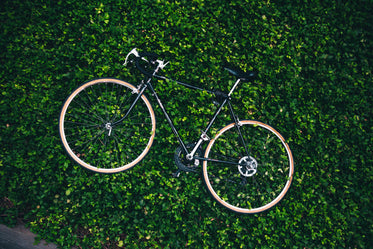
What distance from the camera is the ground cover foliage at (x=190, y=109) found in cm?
352

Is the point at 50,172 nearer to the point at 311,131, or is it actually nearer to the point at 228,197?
the point at 228,197

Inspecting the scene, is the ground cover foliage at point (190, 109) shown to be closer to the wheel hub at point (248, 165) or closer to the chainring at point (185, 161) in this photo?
the chainring at point (185, 161)

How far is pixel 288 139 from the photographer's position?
142 inches

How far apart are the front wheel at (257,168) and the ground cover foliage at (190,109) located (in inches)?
8.1

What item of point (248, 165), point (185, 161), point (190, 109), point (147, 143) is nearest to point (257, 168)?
point (248, 165)

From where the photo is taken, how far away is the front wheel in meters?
3.59

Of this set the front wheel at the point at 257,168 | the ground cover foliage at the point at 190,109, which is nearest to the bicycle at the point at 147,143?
the front wheel at the point at 257,168

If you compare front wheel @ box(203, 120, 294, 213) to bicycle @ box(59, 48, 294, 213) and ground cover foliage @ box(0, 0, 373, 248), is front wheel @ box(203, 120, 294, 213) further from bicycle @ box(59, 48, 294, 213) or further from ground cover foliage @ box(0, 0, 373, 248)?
ground cover foliage @ box(0, 0, 373, 248)

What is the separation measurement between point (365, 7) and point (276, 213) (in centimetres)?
376

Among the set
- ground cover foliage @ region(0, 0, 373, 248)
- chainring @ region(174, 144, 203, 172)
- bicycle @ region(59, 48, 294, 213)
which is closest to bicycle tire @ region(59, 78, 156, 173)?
bicycle @ region(59, 48, 294, 213)

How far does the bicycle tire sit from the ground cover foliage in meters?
0.22

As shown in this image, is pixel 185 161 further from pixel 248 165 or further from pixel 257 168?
pixel 257 168

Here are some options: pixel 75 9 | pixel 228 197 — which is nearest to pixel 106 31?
pixel 75 9

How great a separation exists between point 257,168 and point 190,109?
151 cm
